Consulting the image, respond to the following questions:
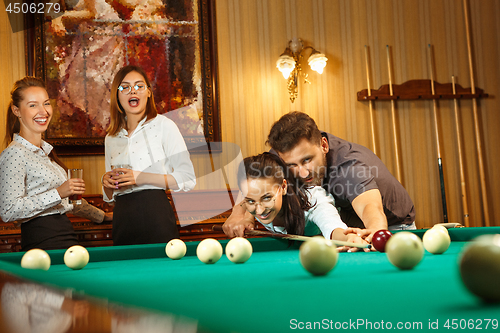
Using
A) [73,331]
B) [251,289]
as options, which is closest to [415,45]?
[251,289]

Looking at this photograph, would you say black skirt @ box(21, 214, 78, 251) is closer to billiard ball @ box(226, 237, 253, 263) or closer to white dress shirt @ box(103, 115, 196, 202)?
white dress shirt @ box(103, 115, 196, 202)

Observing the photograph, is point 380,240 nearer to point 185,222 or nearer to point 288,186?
point 288,186

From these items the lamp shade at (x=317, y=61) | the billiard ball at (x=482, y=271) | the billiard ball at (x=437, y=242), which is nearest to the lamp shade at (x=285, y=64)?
the lamp shade at (x=317, y=61)

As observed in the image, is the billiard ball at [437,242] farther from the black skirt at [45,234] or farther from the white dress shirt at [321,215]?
the black skirt at [45,234]

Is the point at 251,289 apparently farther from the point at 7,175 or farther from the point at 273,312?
the point at 7,175

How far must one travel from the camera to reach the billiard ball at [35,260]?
1396 mm

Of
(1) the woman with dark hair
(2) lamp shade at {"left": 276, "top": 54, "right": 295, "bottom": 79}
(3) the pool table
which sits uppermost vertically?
(2) lamp shade at {"left": 276, "top": 54, "right": 295, "bottom": 79}

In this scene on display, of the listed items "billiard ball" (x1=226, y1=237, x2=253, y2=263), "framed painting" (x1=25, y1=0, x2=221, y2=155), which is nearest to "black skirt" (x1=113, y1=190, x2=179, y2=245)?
"billiard ball" (x1=226, y1=237, x2=253, y2=263)

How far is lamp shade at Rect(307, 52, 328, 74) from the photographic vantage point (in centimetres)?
427

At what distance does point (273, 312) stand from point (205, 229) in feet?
9.91

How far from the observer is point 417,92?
466 centimetres

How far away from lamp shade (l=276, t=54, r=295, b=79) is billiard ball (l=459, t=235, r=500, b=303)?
3.78 metres

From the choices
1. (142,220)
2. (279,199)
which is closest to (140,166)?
(142,220)

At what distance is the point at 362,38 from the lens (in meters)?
4.65
